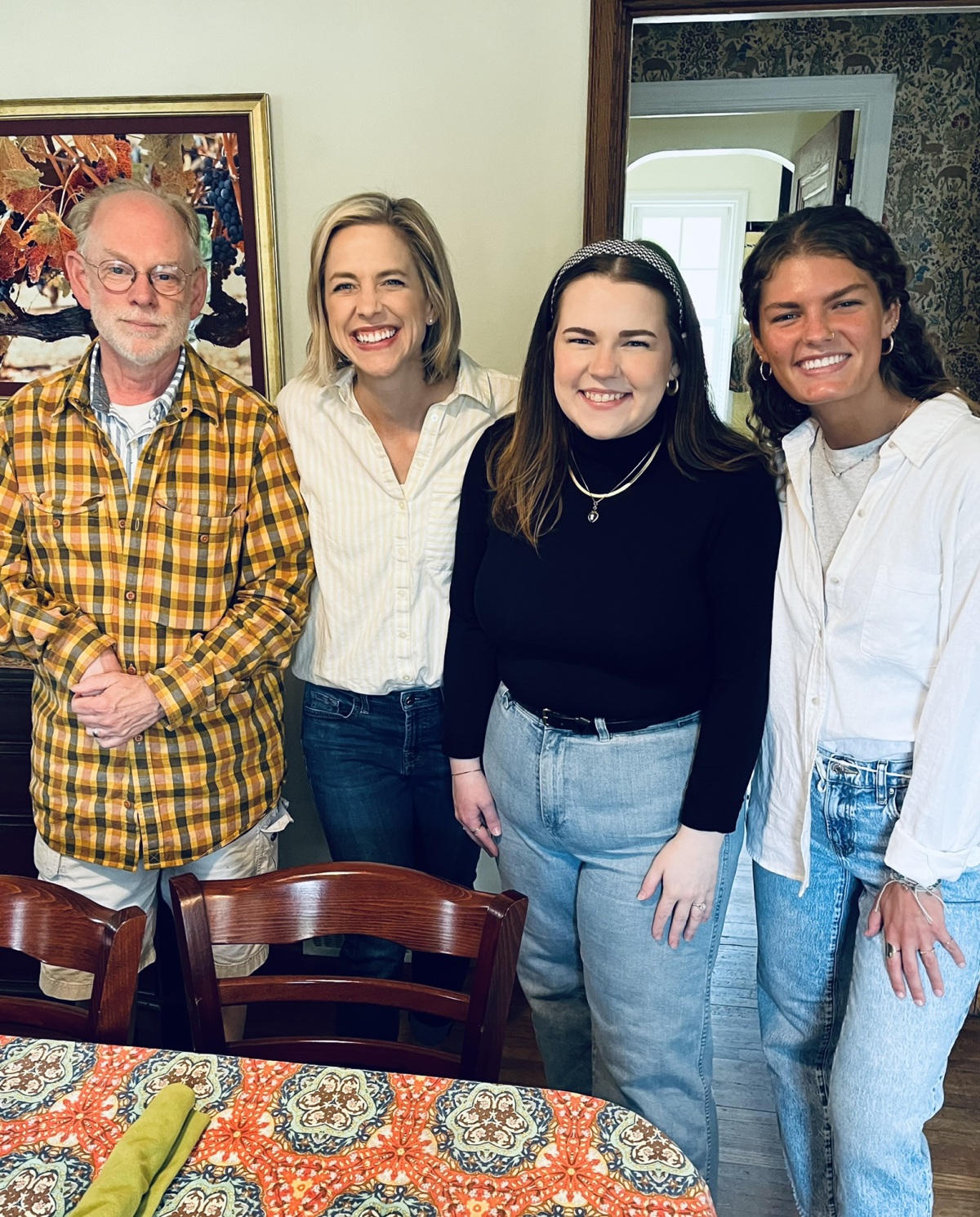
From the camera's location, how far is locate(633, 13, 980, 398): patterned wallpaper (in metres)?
3.56

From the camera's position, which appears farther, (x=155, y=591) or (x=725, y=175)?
(x=725, y=175)

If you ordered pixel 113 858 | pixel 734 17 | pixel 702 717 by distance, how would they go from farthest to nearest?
pixel 734 17, pixel 113 858, pixel 702 717

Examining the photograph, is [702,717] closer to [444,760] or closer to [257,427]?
[444,760]

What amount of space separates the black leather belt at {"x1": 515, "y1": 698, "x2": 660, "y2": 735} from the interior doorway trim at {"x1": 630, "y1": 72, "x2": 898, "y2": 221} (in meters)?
3.09

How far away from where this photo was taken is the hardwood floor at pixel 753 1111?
1.74 meters

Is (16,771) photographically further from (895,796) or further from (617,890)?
(895,796)

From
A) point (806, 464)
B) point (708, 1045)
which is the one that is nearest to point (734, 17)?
point (806, 464)

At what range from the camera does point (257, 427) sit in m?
1.63

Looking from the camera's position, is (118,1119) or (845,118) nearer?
(118,1119)

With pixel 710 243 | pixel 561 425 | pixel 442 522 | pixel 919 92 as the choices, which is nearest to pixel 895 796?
pixel 561 425

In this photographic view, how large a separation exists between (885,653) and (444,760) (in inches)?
31.9

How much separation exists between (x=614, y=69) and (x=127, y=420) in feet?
3.95

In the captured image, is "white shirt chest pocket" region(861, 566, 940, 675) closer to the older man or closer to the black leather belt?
the black leather belt

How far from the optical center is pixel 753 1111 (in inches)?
76.9
